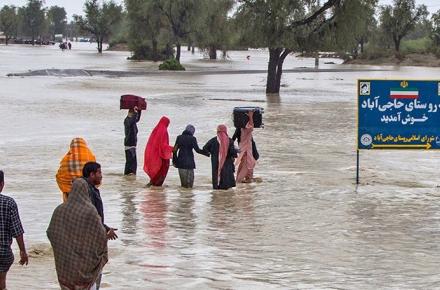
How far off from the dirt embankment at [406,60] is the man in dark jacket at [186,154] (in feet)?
304

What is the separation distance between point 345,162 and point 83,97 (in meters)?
22.0

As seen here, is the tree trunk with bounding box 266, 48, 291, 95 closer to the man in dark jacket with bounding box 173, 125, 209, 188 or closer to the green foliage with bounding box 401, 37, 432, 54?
the man in dark jacket with bounding box 173, 125, 209, 188

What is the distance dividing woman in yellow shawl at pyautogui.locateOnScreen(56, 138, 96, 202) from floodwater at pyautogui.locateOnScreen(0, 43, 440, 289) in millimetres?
933

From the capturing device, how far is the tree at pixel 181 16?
78.8 m

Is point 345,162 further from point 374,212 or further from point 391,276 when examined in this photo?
point 391,276

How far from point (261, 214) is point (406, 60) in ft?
326

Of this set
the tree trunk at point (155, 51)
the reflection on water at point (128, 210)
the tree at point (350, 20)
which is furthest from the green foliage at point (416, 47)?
the reflection on water at point (128, 210)

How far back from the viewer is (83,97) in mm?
40188

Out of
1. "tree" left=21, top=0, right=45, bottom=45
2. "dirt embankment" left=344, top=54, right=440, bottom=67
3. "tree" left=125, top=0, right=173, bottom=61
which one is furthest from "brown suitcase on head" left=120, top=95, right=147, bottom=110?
"tree" left=21, top=0, right=45, bottom=45

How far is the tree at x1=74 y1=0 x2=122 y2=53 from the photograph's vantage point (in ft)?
436

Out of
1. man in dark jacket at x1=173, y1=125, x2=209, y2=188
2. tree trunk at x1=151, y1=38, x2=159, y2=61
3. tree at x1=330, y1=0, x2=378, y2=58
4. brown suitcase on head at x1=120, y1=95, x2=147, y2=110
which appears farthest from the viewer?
tree trunk at x1=151, y1=38, x2=159, y2=61

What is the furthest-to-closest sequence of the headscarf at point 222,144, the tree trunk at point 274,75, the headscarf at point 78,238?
the tree trunk at point 274,75 < the headscarf at point 222,144 < the headscarf at point 78,238

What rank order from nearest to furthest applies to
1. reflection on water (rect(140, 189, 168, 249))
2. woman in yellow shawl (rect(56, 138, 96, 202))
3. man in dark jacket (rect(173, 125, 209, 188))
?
woman in yellow shawl (rect(56, 138, 96, 202)) < reflection on water (rect(140, 189, 168, 249)) < man in dark jacket (rect(173, 125, 209, 188))

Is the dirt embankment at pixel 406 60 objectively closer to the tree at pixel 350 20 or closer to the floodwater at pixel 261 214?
the tree at pixel 350 20
